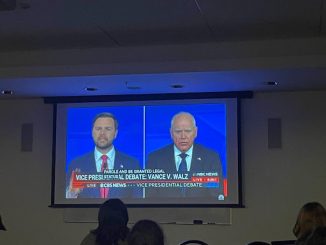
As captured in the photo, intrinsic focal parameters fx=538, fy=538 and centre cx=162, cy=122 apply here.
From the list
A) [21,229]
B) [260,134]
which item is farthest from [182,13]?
[21,229]

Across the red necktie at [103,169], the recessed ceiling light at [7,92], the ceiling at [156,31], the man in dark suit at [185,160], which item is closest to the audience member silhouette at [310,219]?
the ceiling at [156,31]

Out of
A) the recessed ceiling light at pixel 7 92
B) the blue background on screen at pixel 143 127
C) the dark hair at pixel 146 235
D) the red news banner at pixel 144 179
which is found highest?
the recessed ceiling light at pixel 7 92

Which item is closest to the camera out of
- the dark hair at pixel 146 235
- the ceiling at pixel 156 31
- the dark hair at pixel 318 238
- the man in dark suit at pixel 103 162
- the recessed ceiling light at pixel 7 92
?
the dark hair at pixel 318 238

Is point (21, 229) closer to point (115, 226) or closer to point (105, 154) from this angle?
→ point (105, 154)

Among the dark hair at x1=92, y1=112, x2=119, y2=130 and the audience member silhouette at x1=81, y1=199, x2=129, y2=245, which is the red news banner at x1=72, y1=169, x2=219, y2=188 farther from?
the audience member silhouette at x1=81, y1=199, x2=129, y2=245

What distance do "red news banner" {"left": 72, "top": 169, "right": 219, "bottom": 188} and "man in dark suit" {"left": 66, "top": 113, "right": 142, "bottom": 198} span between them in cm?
5

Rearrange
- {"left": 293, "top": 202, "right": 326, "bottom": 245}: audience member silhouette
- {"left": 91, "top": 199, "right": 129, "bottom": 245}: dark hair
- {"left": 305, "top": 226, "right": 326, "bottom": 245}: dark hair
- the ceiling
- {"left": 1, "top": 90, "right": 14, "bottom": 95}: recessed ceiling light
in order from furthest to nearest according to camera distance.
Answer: {"left": 1, "top": 90, "right": 14, "bottom": 95}: recessed ceiling light, the ceiling, {"left": 293, "top": 202, "right": 326, "bottom": 245}: audience member silhouette, {"left": 91, "top": 199, "right": 129, "bottom": 245}: dark hair, {"left": 305, "top": 226, "right": 326, "bottom": 245}: dark hair

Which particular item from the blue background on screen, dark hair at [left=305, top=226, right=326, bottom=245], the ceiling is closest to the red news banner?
the blue background on screen

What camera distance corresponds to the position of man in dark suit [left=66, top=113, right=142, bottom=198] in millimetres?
6273

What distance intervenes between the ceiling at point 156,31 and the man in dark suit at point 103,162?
1.92 ft

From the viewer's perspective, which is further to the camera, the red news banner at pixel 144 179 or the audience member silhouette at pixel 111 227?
the red news banner at pixel 144 179

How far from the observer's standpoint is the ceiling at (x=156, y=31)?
4.09m

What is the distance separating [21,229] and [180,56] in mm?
3084

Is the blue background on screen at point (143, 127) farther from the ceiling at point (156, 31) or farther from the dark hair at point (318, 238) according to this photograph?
the dark hair at point (318, 238)
